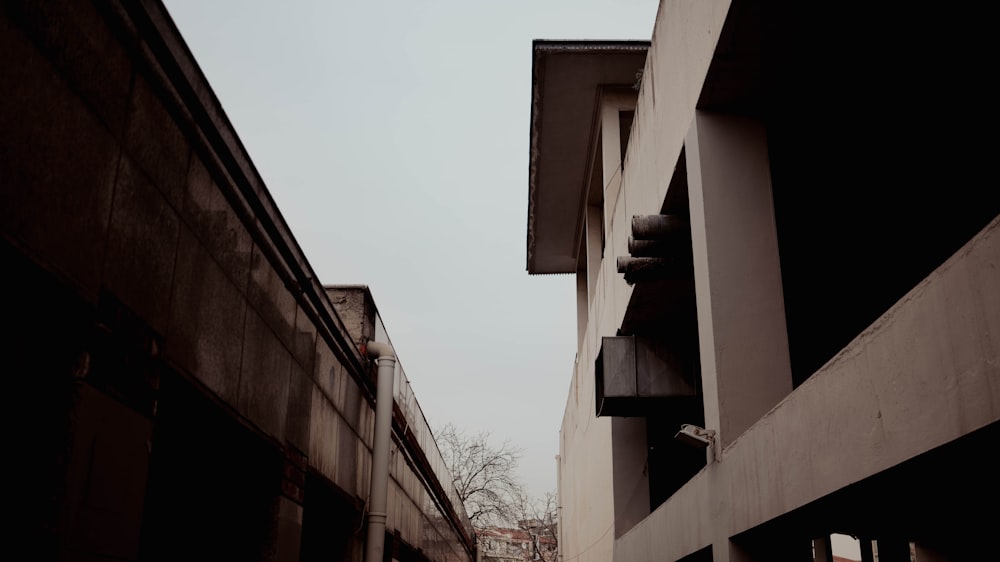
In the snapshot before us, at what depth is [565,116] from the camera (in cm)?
1667

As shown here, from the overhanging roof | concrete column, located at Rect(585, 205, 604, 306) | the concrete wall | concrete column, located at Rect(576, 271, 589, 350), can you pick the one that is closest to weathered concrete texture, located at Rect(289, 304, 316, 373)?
the concrete wall

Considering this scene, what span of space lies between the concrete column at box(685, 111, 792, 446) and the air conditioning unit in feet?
11.9

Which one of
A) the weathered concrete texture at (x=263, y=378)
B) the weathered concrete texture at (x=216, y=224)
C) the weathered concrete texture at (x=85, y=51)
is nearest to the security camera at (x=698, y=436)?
the weathered concrete texture at (x=263, y=378)

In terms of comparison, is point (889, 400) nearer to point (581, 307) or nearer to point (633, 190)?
point (633, 190)

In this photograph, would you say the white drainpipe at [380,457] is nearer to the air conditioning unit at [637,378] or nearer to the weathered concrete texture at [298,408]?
the air conditioning unit at [637,378]

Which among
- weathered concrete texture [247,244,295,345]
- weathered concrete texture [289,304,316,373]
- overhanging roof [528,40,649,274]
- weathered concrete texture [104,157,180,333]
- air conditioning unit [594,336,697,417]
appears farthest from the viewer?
overhanging roof [528,40,649,274]

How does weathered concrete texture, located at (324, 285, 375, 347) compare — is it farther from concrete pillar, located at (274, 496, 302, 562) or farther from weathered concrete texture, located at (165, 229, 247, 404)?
weathered concrete texture, located at (165, 229, 247, 404)

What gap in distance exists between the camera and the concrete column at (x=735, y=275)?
6.95 metres

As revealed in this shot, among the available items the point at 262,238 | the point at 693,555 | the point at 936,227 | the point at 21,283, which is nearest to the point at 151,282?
the point at 21,283

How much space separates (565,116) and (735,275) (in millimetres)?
9875

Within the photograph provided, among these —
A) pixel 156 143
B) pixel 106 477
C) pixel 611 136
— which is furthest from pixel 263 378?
pixel 611 136

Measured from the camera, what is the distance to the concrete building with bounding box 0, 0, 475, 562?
393 cm

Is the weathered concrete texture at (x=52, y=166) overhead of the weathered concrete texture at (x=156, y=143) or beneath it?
beneath

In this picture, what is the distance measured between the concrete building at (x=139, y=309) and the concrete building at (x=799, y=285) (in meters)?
3.43
